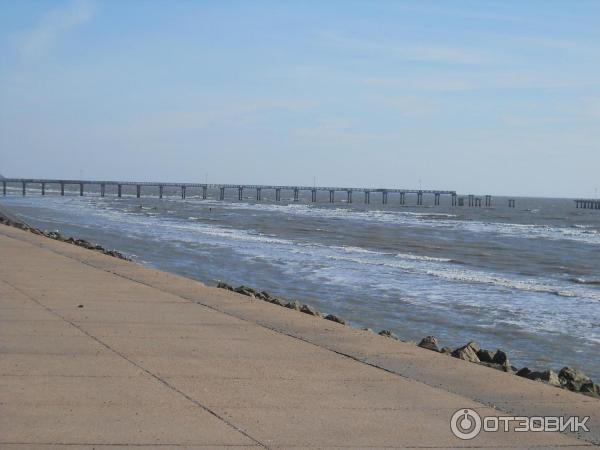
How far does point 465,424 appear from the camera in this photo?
5812 millimetres

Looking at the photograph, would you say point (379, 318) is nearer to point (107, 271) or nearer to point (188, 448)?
point (107, 271)

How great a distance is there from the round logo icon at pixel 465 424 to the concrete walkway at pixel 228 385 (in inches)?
3.1

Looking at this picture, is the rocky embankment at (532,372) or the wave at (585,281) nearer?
the rocky embankment at (532,372)

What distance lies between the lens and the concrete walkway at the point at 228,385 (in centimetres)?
538

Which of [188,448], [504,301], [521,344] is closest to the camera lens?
[188,448]

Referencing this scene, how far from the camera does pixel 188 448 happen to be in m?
5.02

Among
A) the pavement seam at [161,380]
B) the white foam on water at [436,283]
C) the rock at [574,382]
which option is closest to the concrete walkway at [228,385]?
the pavement seam at [161,380]

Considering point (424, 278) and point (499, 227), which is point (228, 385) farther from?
point (499, 227)

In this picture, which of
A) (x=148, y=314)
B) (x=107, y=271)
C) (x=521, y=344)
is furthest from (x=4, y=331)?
(x=521, y=344)

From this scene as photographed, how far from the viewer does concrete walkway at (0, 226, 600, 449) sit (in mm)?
5379

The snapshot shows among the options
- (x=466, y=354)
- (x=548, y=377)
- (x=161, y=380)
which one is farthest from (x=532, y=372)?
(x=161, y=380)

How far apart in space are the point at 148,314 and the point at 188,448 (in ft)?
17.4

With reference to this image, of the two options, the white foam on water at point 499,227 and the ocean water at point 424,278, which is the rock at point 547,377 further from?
the white foam on water at point 499,227

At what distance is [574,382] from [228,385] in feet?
13.2
